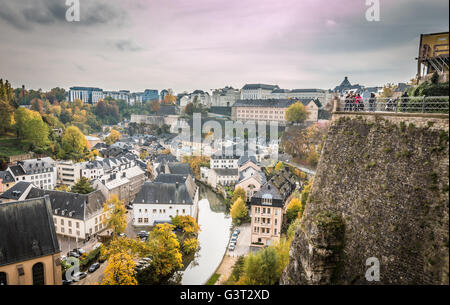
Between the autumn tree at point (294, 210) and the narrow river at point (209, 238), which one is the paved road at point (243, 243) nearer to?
the narrow river at point (209, 238)

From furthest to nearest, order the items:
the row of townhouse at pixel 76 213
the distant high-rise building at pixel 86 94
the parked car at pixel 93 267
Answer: the distant high-rise building at pixel 86 94
the row of townhouse at pixel 76 213
the parked car at pixel 93 267

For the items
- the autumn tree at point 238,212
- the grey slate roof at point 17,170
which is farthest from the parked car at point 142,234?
the grey slate roof at point 17,170

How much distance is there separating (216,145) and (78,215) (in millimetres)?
34384

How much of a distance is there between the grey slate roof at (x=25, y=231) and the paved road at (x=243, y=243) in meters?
12.6

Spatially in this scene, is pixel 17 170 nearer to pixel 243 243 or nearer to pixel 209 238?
pixel 209 238

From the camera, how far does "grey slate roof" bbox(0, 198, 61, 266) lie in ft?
49.4

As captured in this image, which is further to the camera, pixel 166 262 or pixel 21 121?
pixel 21 121

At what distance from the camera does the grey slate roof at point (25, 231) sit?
1505 centimetres

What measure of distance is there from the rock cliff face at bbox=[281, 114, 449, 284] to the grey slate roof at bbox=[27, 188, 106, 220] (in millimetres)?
20621

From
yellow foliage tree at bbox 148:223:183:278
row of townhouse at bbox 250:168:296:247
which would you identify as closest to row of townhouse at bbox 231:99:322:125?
row of townhouse at bbox 250:168:296:247

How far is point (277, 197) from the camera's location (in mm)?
24047
